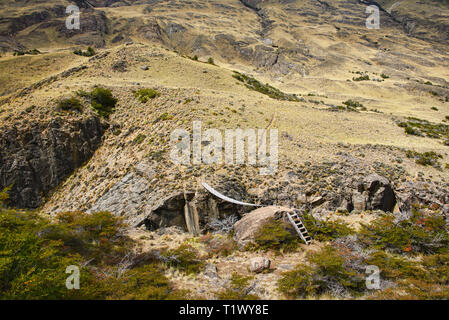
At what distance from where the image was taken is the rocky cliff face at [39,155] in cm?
2161

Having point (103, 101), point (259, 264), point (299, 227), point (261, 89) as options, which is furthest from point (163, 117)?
point (261, 89)

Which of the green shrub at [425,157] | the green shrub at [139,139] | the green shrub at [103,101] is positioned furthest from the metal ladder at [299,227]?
the green shrub at [103,101]

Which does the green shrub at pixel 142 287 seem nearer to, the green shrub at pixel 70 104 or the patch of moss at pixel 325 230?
the patch of moss at pixel 325 230

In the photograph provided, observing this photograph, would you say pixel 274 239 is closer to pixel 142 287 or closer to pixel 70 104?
pixel 142 287

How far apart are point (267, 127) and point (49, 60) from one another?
49755 millimetres

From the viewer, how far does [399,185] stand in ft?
56.1

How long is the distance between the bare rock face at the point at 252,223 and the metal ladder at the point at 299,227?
362 millimetres

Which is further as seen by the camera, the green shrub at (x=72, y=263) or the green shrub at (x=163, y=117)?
the green shrub at (x=163, y=117)

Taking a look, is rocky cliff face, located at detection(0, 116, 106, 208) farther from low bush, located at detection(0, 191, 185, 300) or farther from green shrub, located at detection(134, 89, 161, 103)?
low bush, located at detection(0, 191, 185, 300)

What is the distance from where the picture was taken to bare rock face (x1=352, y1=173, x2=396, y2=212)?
51.2 ft

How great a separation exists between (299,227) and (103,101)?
26.6 m

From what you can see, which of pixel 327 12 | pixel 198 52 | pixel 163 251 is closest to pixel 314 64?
pixel 198 52

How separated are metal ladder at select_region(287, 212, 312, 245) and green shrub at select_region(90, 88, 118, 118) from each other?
77.6 ft

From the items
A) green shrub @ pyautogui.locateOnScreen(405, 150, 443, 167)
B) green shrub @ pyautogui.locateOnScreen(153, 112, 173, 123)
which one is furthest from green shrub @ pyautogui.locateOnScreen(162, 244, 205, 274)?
→ green shrub @ pyautogui.locateOnScreen(405, 150, 443, 167)
